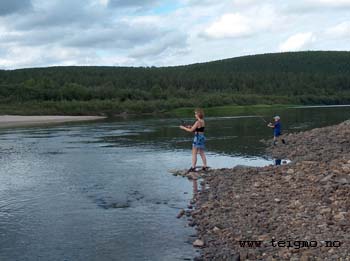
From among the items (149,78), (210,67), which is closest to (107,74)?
(149,78)

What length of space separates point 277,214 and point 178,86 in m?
129

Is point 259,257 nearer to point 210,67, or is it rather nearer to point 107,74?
point 107,74

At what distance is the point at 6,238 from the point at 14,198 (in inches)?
168

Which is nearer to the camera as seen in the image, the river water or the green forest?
the river water

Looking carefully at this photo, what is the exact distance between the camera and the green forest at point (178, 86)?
9506cm

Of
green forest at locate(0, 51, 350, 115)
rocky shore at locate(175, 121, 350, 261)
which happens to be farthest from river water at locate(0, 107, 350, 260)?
green forest at locate(0, 51, 350, 115)

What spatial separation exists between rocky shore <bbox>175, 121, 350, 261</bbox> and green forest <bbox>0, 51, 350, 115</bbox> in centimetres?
7372

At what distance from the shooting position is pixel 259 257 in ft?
28.0

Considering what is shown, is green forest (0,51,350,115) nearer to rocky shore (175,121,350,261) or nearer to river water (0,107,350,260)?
river water (0,107,350,260)

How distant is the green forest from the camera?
95062mm

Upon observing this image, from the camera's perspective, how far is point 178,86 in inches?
5453

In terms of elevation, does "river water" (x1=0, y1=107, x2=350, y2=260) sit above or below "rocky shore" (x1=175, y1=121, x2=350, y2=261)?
below

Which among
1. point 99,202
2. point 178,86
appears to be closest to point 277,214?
point 99,202

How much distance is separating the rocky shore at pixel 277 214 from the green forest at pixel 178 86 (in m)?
73.7
